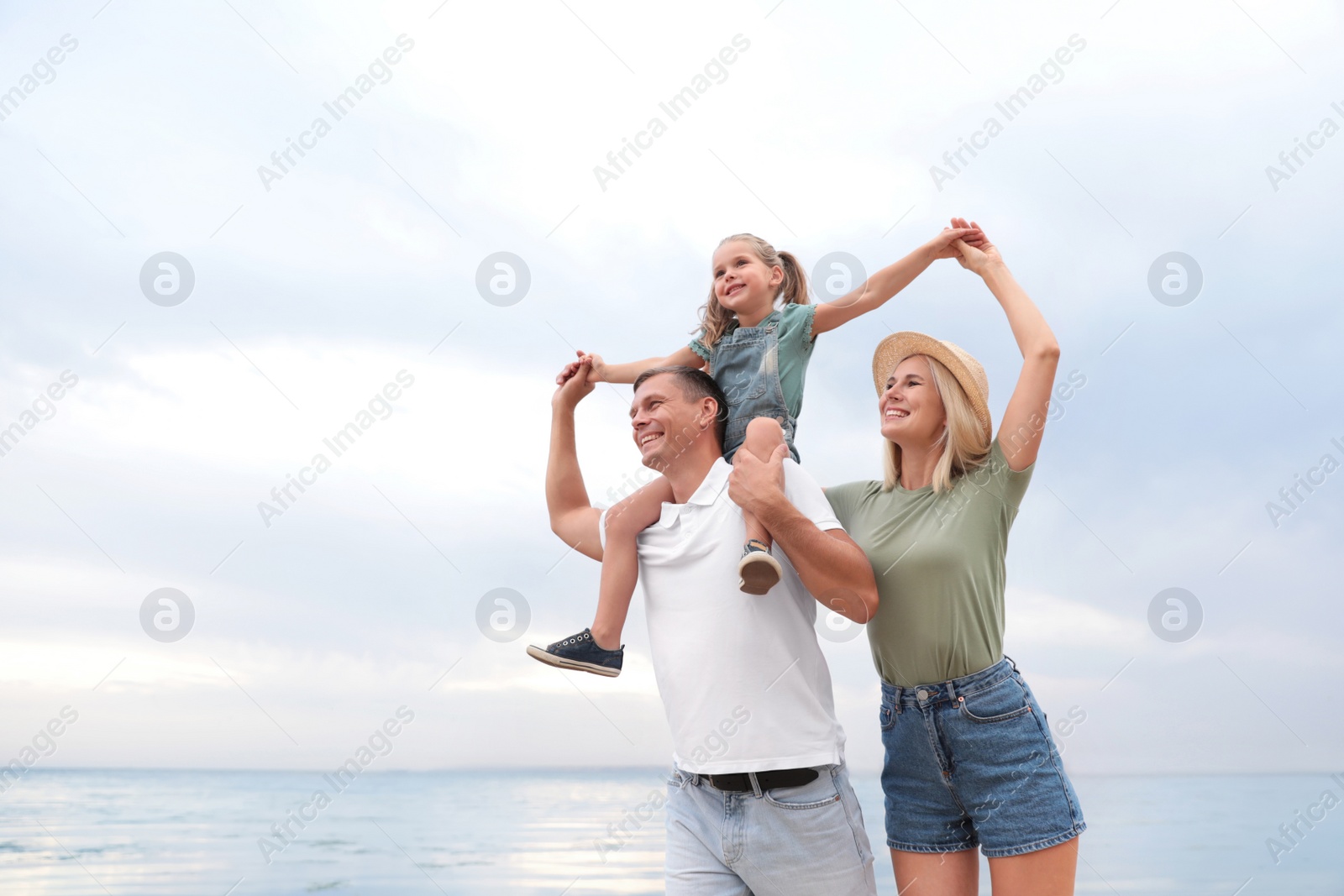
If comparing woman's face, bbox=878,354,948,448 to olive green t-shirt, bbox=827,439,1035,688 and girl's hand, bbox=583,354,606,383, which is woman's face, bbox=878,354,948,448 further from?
girl's hand, bbox=583,354,606,383

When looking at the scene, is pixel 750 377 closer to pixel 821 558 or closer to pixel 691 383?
pixel 691 383

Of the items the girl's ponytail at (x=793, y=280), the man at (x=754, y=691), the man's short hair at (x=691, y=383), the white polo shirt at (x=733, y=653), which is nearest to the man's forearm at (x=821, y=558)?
the man at (x=754, y=691)

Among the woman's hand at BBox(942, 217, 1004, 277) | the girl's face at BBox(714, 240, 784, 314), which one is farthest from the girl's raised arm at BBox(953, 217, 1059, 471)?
the girl's face at BBox(714, 240, 784, 314)

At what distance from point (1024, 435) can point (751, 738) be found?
1.22m

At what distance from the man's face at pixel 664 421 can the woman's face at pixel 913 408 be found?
591 millimetres

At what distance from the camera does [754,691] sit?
2.53m

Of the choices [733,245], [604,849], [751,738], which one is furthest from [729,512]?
[604,849]

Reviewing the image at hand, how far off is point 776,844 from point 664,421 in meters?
1.27

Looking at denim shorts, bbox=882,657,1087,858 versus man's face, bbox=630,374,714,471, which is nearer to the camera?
denim shorts, bbox=882,657,1087,858

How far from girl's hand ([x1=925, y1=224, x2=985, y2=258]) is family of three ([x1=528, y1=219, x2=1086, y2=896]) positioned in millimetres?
296

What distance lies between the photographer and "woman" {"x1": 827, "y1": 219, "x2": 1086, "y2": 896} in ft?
8.52

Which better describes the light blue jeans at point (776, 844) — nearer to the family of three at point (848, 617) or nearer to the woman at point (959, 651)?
the family of three at point (848, 617)

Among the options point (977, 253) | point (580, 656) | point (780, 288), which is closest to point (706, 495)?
point (580, 656)

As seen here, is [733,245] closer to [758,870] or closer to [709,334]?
[709,334]
